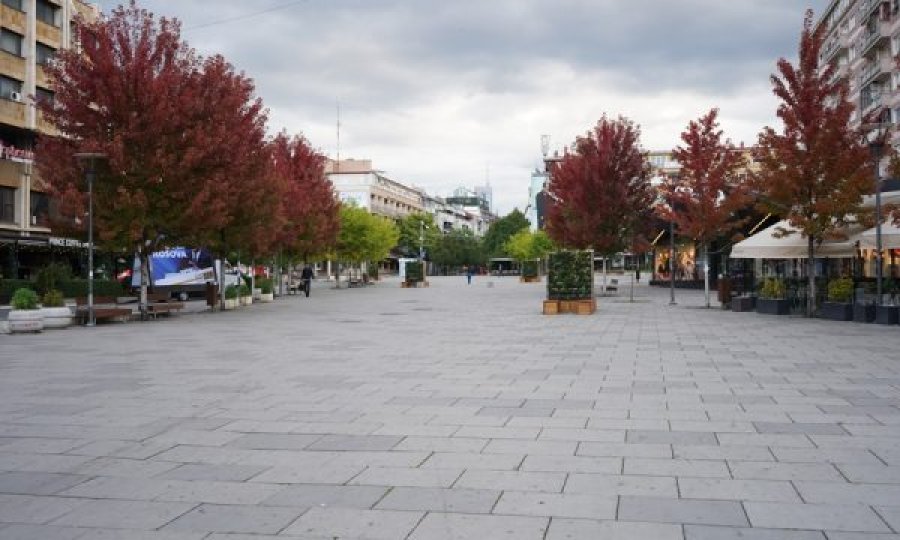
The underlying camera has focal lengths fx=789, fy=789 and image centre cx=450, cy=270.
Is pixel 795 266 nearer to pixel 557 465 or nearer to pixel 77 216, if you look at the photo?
pixel 77 216

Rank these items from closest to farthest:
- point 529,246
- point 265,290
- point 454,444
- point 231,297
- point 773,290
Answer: point 454,444 < point 773,290 < point 231,297 < point 265,290 < point 529,246

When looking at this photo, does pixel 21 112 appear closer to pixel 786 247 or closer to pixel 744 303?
pixel 744 303

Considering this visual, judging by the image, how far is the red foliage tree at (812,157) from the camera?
70.3 ft

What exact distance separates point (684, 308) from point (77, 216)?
64.7 feet

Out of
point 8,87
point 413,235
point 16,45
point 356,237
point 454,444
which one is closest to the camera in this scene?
point 454,444

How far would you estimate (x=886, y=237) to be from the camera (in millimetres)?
20562

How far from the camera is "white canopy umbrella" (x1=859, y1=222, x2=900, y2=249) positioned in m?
20.4

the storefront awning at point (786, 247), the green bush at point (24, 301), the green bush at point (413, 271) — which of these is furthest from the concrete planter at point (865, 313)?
the green bush at point (413, 271)

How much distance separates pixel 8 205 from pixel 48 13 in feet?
36.3

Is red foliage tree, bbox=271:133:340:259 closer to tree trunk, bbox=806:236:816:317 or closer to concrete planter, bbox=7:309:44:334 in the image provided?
concrete planter, bbox=7:309:44:334

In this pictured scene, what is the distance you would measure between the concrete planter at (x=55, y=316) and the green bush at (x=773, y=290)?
66.0ft

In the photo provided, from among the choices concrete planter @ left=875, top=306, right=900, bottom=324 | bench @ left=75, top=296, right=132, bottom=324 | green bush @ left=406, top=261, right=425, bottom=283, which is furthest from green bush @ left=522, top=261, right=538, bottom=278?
concrete planter @ left=875, top=306, right=900, bottom=324

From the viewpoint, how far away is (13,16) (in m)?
40.0

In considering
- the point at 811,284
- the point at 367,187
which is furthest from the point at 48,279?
the point at 367,187
